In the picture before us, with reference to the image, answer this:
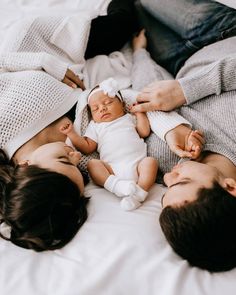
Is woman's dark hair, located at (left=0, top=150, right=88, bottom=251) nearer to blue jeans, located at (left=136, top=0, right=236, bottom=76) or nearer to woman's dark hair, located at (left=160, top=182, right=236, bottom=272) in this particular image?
woman's dark hair, located at (left=160, top=182, right=236, bottom=272)

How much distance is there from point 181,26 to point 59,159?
2.34 ft

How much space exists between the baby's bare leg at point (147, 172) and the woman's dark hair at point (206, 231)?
0.16 metres

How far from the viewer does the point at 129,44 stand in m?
1.45

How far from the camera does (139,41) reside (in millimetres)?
1399

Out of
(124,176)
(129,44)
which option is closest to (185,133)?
(124,176)

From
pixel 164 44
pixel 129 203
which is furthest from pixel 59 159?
pixel 164 44

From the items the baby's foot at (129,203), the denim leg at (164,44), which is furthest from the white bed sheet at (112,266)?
the denim leg at (164,44)

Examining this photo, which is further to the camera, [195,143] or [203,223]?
[195,143]

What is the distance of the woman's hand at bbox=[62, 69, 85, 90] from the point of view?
3.79ft

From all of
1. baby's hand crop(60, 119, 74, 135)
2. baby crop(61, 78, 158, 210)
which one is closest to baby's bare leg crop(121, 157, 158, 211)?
baby crop(61, 78, 158, 210)

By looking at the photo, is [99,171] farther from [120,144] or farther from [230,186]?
[230,186]

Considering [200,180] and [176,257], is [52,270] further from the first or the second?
[200,180]

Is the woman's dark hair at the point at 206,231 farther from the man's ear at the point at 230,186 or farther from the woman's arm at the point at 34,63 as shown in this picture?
the woman's arm at the point at 34,63

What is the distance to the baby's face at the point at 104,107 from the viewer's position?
1.02 m
